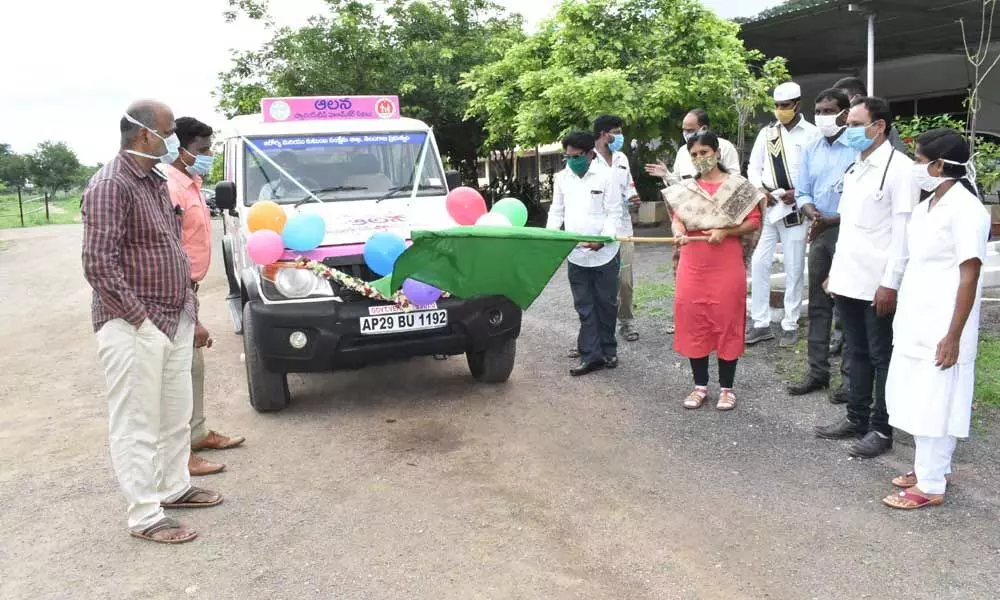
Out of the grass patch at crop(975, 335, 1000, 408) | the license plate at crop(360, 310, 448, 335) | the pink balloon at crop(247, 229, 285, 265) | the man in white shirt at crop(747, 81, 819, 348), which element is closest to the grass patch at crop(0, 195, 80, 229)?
the pink balloon at crop(247, 229, 285, 265)

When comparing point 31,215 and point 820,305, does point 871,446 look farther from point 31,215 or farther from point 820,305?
point 31,215

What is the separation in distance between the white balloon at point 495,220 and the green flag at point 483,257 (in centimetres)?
33

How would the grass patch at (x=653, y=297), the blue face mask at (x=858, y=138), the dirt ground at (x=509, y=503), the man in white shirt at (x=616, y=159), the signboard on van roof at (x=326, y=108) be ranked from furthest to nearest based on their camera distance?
the grass patch at (x=653, y=297)
the signboard on van roof at (x=326, y=108)
the man in white shirt at (x=616, y=159)
the blue face mask at (x=858, y=138)
the dirt ground at (x=509, y=503)

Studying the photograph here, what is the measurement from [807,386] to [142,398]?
4287 millimetres

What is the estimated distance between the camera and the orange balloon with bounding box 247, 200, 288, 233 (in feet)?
17.1

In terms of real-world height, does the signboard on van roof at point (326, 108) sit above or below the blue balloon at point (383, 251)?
above

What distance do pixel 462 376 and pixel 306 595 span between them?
11.1ft

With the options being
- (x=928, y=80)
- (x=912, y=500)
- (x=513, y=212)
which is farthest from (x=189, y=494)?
(x=928, y=80)

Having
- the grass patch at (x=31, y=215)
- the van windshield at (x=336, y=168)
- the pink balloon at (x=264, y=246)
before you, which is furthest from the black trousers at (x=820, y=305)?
the grass patch at (x=31, y=215)

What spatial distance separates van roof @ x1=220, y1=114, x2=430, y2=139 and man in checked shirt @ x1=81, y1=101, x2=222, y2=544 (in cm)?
260

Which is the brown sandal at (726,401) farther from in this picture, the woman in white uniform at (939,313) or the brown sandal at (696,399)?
the woman in white uniform at (939,313)

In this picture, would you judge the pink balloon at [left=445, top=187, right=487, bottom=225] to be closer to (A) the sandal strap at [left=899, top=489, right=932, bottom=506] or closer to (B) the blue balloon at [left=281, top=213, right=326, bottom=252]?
(B) the blue balloon at [left=281, top=213, right=326, bottom=252]

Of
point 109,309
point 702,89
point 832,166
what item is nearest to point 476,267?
point 109,309

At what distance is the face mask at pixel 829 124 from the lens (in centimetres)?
554
